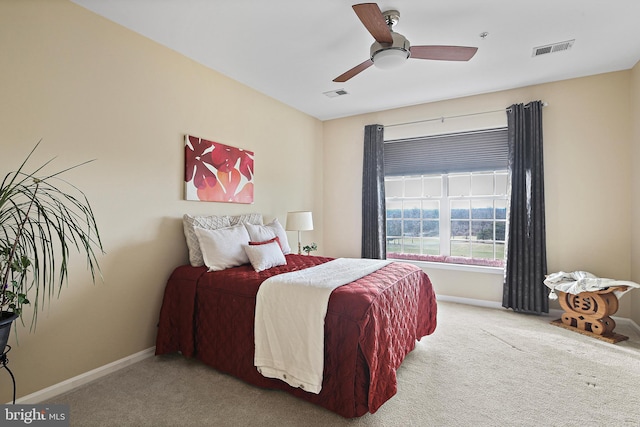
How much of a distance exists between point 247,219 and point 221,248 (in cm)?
85

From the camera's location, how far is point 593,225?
Result: 3586 mm

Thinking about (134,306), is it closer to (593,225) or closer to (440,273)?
(440,273)

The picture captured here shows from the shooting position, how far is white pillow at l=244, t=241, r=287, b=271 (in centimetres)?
283

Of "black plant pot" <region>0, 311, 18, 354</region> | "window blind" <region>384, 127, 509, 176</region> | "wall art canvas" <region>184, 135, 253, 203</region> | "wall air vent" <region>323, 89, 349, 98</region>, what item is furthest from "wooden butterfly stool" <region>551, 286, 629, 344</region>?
"black plant pot" <region>0, 311, 18, 354</region>

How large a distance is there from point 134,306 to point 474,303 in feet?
13.2

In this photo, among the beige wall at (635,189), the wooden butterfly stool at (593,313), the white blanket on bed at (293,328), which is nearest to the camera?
the white blanket on bed at (293,328)

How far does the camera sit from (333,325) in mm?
1973

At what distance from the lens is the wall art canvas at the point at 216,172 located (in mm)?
3115

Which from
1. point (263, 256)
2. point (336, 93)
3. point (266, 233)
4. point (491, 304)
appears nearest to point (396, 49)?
point (336, 93)

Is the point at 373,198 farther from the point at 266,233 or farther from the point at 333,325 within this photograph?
the point at 333,325

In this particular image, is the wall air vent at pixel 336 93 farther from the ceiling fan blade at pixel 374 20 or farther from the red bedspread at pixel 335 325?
the red bedspread at pixel 335 325

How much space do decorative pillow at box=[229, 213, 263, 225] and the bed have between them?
74cm

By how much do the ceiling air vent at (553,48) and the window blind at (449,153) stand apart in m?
1.16

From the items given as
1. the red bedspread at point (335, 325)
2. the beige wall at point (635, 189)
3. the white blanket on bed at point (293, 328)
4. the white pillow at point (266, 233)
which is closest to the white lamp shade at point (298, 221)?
the white pillow at point (266, 233)
